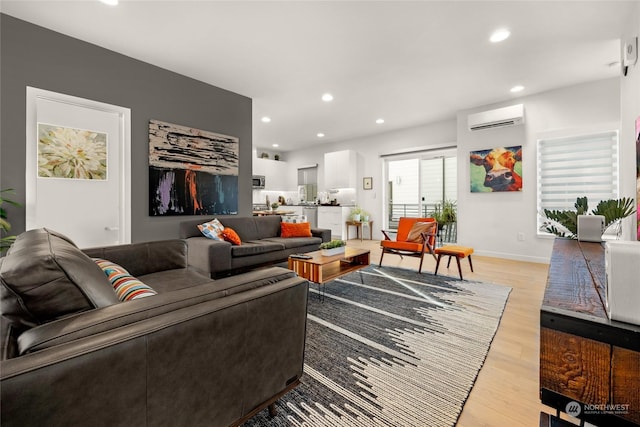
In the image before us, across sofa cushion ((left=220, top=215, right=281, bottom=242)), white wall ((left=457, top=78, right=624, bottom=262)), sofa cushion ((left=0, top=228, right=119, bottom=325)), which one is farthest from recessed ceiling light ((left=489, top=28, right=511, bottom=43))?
sofa cushion ((left=0, top=228, right=119, bottom=325))

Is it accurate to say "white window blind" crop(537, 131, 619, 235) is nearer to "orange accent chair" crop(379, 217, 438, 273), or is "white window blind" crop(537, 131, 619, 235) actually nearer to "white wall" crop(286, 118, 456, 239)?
"white wall" crop(286, 118, 456, 239)

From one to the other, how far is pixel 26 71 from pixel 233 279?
335cm

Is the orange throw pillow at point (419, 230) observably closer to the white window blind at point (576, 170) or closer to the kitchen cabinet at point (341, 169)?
the white window blind at point (576, 170)

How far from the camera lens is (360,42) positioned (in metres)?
2.97

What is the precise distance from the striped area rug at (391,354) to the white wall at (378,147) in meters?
3.81

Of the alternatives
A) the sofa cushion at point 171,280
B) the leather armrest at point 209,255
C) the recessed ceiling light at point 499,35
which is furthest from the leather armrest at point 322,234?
the recessed ceiling light at point 499,35

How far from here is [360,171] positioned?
7336 mm

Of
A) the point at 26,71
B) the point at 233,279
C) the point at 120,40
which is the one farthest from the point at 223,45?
the point at 233,279

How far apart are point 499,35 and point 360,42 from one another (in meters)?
1.46

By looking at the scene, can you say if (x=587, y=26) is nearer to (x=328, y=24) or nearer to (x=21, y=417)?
(x=328, y=24)

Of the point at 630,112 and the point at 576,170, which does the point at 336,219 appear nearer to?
the point at 576,170

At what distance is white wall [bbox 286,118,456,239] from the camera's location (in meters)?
5.92

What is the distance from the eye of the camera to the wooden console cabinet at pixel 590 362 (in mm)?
725

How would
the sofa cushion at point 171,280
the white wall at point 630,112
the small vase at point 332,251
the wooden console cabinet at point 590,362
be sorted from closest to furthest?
the wooden console cabinet at point 590,362, the sofa cushion at point 171,280, the white wall at point 630,112, the small vase at point 332,251
